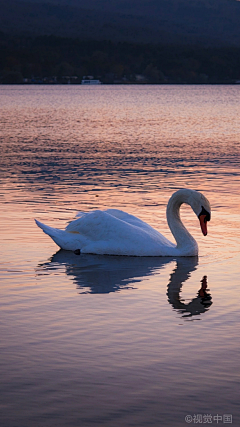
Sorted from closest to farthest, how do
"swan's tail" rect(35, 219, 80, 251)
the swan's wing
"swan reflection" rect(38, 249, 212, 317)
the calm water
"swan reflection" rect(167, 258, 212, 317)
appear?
the calm water, "swan reflection" rect(167, 258, 212, 317), "swan reflection" rect(38, 249, 212, 317), the swan's wing, "swan's tail" rect(35, 219, 80, 251)

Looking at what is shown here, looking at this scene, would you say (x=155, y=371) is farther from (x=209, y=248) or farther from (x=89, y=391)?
(x=209, y=248)

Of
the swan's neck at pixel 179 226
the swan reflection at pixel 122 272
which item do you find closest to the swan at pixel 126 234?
the swan's neck at pixel 179 226

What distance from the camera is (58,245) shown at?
46.4 ft

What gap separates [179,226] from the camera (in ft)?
45.3

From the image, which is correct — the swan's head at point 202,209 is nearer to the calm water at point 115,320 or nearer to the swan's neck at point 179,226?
the swan's neck at point 179,226

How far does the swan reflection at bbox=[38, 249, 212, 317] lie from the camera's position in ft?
35.8

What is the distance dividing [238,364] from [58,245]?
20.7 feet

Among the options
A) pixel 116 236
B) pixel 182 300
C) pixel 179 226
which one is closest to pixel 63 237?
pixel 116 236

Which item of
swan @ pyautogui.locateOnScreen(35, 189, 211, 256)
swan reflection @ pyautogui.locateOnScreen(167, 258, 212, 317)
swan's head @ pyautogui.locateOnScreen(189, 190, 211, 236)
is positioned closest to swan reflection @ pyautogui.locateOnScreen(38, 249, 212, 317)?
swan reflection @ pyautogui.locateOnScreen(167, 258, 212, 317)

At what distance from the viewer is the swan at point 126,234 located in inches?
528

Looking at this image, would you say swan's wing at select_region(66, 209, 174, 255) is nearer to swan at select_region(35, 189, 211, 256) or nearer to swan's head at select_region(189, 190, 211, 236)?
swan at select_region(35, 189, 211, 256)

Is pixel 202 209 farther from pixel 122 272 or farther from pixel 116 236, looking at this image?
pixel 122 272

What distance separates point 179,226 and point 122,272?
5.78 feet

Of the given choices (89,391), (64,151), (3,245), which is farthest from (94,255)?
(64,151)
